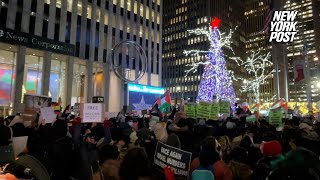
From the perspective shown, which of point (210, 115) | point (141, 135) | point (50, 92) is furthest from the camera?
point (50, 92)

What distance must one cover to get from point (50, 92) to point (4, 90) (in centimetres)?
571

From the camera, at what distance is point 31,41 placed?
28.8m

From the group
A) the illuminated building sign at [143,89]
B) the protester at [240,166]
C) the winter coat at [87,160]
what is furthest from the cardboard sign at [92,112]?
the illuminated building sign at [143,89]

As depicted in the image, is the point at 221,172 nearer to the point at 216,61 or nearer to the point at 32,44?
the point at 216,61

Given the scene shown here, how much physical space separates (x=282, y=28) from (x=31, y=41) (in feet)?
75.9

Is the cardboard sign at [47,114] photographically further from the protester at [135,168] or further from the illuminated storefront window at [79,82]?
the illuminated storefront window at [79,82]

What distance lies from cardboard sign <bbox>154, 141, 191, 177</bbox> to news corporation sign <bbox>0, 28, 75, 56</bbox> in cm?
2633

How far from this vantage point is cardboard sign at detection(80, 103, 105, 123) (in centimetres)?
877

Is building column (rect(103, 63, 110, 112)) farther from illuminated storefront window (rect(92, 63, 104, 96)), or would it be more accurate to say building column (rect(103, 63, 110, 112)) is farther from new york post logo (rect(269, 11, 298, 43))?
new york post logo (rect(269, 11, 298, 43))

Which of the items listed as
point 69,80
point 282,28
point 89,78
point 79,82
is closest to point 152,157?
point 282,28

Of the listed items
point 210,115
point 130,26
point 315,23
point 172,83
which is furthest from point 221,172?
point 172,83

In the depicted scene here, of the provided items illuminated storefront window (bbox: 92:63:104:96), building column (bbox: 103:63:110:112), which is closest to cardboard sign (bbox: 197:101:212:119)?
building column (bbox: 103:63:110:112)

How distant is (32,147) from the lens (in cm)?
609

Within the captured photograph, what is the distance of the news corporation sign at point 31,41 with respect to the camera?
27.3 metres
